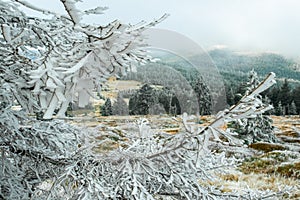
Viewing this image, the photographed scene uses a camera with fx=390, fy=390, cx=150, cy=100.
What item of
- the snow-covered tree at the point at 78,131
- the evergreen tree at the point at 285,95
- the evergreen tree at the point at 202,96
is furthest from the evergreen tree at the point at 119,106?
the evergreen tree at the point at 285,95

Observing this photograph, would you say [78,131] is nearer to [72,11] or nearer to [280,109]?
[72,11]

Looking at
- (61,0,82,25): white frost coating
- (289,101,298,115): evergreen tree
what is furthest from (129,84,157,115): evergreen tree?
(289,101,298,115): evergreen tree

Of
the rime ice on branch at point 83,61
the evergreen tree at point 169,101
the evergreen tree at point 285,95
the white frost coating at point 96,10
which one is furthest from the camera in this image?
the evergreen tree at point 285,95

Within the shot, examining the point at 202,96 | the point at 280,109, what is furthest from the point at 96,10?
the point at 280,109

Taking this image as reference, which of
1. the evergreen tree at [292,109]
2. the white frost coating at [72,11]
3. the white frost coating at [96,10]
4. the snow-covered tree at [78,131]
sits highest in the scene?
the white frost coating at [96,10]

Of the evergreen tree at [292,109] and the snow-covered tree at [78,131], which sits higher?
the snow-covered tree at [78,131]

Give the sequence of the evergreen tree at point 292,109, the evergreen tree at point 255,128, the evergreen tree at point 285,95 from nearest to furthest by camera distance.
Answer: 1. the evergreen tree at point 255,128
2. the evergreen tree at point 285,95
3. the evergreen tree at point 292,109

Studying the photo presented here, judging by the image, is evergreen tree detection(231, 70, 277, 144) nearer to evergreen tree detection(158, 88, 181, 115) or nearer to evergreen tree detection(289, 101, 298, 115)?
evergreen tree detection(158, 88, 181, 115)

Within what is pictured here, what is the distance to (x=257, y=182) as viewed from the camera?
32.9ft

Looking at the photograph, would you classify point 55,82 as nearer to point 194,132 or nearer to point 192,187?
point 194,132

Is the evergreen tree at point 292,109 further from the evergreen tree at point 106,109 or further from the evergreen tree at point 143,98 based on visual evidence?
the evergreen tree at point 106,109

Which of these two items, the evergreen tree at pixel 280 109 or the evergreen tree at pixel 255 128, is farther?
the evergreen tree at pixel 280 109

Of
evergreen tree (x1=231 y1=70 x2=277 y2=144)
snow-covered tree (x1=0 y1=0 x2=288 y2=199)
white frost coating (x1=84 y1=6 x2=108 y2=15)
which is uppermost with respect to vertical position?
white frost coating (x1=84 y1=6 x2=108 y2=15)

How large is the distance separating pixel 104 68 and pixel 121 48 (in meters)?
0.12
